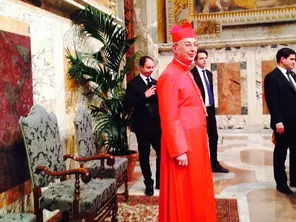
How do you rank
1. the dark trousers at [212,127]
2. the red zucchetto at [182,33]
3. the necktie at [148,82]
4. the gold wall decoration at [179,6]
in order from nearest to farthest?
1. the red zucchetto at [182,33]
2. the necktie at [148,82]
3. the dark trousers at [212,127]
4. the gold wall decoration at [179,6]

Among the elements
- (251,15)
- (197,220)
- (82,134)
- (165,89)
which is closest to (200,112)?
(165,89)

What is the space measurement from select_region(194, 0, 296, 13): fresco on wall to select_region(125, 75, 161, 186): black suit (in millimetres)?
5442

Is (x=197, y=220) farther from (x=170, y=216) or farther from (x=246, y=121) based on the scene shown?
(x=246, y=121)

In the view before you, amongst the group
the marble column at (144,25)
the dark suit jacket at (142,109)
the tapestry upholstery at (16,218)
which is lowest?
the tapestry upholstery at (16,218)

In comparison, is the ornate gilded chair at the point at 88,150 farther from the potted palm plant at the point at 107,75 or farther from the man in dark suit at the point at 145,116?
the potted palm plant at the point at 107,75

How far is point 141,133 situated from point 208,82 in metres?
1.28

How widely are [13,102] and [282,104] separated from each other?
2770mm

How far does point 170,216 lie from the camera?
2.58m

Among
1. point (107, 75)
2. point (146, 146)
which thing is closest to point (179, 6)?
point (107, 75)

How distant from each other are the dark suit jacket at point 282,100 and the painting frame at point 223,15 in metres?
5.09

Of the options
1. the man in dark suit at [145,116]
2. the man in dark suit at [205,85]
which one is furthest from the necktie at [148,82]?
the man in dark suit at [205,85]

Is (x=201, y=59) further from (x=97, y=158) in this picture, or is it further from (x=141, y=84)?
(x=97, y=158)

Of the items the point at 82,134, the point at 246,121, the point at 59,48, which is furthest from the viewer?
the point at 246,121

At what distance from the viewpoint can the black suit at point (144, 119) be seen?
406cm
